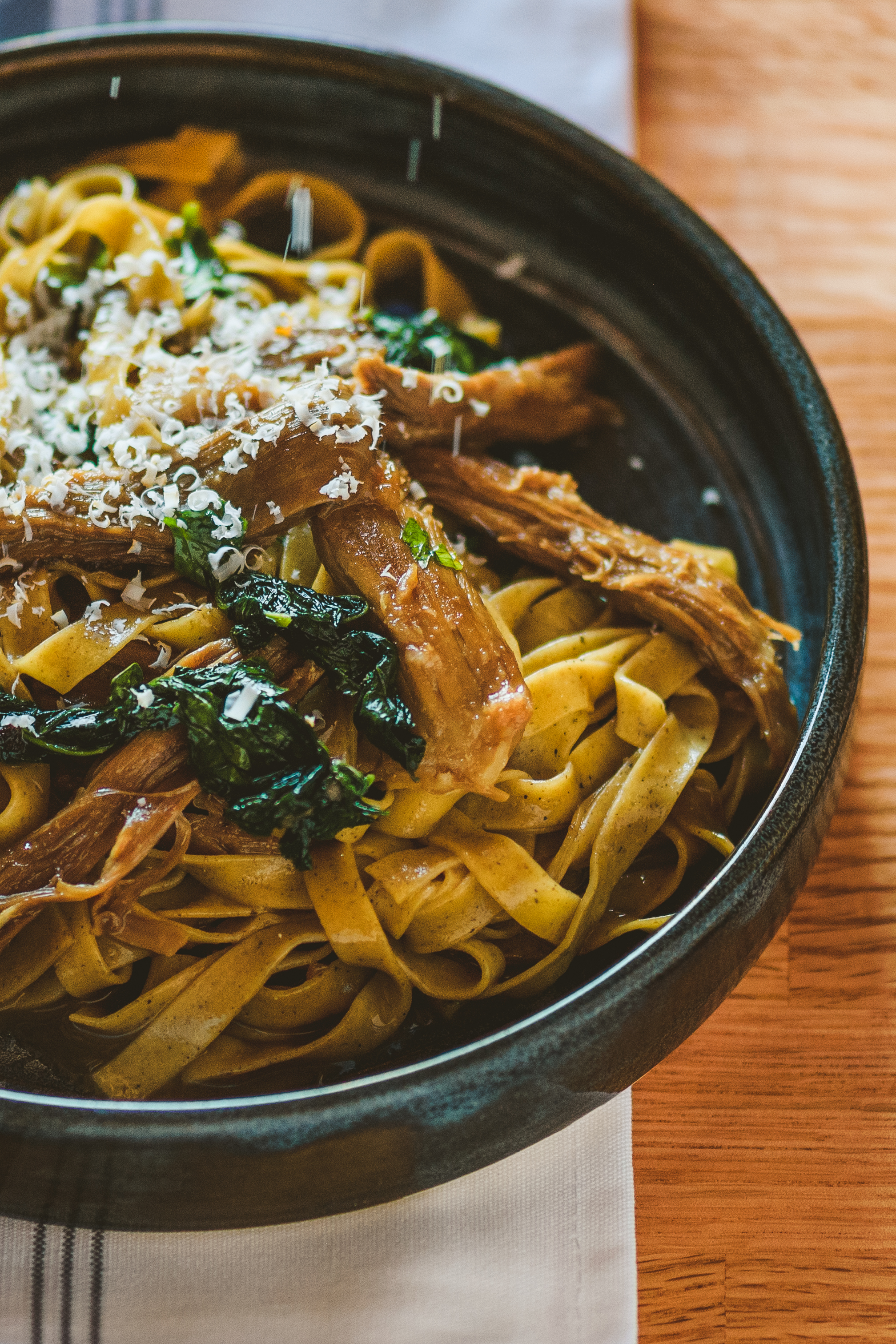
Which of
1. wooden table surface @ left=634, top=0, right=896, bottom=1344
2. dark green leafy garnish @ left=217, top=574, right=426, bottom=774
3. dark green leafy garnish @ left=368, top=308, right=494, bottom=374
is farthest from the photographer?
dark green leafy garnish @ left=368, top=308, right=494, bottom=374

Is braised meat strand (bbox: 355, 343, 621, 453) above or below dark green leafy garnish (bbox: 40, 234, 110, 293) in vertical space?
below

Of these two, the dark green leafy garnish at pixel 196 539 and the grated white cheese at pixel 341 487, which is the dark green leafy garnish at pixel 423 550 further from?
the dark green leafy garnish at pixel 196 539

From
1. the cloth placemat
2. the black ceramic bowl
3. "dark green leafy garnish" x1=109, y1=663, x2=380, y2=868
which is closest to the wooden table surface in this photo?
the cloth placemat

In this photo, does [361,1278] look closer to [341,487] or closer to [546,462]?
[341,487]

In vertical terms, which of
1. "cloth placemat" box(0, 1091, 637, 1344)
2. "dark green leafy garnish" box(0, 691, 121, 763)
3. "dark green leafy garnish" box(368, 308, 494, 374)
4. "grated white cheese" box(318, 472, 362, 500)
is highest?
"dark green leafy garnish" box(368, 308, 494, 374)

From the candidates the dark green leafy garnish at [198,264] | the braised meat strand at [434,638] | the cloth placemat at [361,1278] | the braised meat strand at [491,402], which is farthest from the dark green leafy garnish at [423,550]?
the cloth placemat at [361,1278]

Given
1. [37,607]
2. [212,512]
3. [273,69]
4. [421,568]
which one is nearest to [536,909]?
[421,568]

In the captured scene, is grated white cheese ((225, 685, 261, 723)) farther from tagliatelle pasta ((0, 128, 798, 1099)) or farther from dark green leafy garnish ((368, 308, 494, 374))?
dark green leafy garnish ((368, 308, 494, 374))
